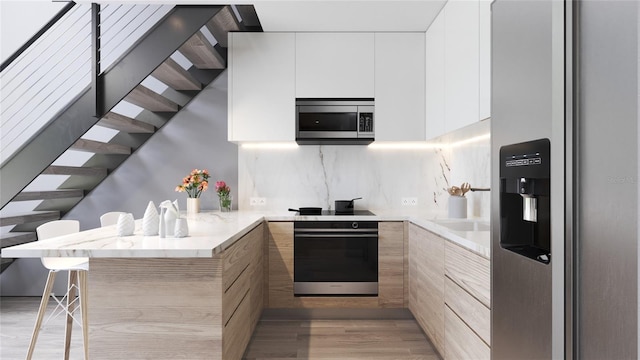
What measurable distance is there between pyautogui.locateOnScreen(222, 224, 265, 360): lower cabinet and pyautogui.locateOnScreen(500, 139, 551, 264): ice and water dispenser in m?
1.28

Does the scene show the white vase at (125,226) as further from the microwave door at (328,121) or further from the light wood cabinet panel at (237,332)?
the microwave door at (328,121)

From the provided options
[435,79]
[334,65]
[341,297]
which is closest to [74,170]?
[334,65]

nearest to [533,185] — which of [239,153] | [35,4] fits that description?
[239,153]

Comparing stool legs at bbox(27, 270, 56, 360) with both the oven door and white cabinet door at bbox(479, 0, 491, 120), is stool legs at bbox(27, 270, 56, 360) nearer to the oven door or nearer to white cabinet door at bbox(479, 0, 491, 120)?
the oven door

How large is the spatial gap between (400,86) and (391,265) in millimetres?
1557

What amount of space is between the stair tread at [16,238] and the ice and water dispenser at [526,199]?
13.0ft

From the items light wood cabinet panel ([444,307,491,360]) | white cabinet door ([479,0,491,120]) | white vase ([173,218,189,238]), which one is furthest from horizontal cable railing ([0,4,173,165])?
light wood cabinet panel ([444,307,491,360])

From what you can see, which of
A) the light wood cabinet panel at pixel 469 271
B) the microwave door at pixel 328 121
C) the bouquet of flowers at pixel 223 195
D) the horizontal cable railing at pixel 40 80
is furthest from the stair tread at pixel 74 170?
the light wood cabinet panel at pixel 469 271

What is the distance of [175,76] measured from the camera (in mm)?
3506

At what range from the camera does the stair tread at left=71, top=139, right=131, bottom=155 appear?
3316mm

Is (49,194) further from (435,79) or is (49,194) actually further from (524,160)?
(524,160)

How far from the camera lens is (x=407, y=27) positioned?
3451 mm

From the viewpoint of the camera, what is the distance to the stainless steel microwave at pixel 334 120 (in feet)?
11.6

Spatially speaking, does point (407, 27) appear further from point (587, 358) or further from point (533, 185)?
point (587, 358)
